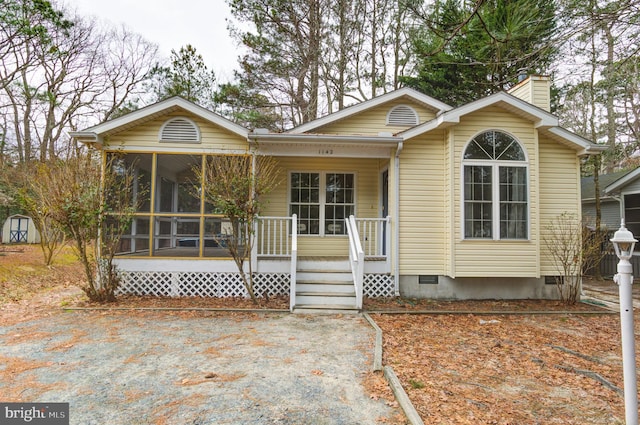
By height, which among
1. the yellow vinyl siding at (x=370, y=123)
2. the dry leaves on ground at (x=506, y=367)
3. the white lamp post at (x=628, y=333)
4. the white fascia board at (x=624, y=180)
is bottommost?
the dry leaves on ground at (x=506, y=367)

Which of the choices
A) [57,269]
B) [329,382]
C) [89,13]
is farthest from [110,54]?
[329,382]

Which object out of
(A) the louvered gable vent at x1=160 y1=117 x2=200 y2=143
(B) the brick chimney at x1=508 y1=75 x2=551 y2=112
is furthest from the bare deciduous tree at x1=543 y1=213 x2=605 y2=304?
(A) the louvered gable vent at x1=160 y1=117 x2=200 y2=143

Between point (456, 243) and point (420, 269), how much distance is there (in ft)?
3.17

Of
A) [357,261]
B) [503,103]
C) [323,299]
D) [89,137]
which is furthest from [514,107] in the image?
[89,137]

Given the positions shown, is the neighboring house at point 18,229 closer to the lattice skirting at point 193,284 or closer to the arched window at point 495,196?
the lattice skirting at point 193,284

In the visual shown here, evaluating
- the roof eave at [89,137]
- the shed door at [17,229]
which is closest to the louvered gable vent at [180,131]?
the roof eave at [89,137]

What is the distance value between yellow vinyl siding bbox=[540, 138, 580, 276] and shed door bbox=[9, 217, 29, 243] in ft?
83.8

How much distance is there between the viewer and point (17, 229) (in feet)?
67.8

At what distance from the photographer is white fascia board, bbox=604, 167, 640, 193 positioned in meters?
11.3

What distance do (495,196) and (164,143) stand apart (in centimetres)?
720

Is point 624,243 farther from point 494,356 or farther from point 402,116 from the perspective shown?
point 402,116

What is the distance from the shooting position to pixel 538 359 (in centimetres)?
439

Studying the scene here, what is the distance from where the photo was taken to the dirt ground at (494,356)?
3.11 metres

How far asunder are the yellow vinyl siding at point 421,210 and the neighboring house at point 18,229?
2263cm
